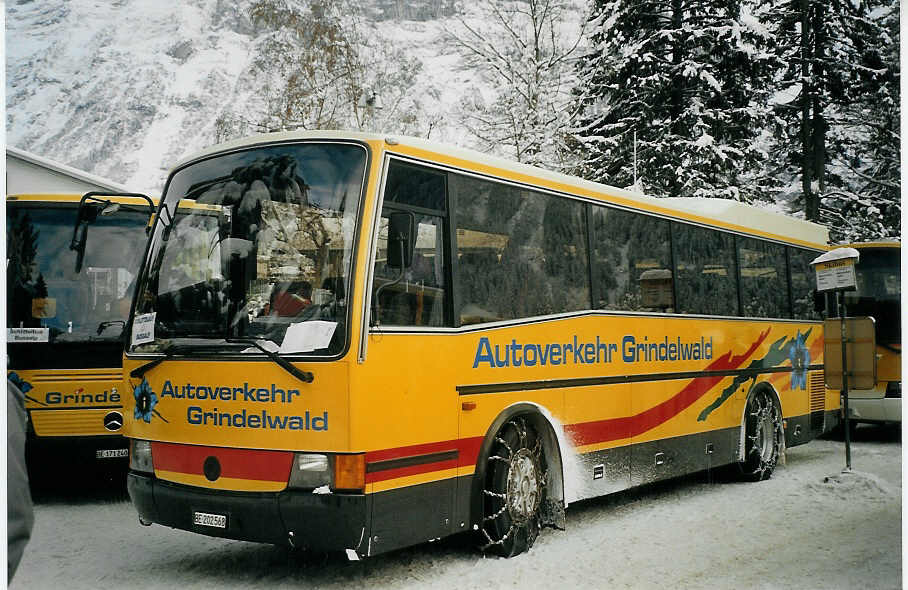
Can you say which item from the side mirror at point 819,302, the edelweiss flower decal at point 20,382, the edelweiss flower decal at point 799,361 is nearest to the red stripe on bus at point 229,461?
the edelweiss flower decal at point 20,382

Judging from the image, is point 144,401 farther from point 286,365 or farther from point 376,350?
point 376,350

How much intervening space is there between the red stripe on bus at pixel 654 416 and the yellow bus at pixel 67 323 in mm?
4012

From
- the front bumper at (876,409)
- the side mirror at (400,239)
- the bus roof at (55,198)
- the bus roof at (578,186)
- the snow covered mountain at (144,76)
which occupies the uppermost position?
the snow covered mountain at (144,76)

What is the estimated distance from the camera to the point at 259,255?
604cm

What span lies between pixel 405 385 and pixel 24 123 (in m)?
29.5

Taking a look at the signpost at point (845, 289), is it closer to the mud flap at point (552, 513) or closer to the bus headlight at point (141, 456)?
the mud flap at point (552, 513)

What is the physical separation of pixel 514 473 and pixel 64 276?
4.93m

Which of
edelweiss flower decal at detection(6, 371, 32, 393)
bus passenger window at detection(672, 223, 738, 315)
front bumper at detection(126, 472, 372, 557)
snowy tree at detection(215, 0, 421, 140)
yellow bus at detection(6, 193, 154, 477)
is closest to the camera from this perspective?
front bumper at detection(126, 472, 372, 557)

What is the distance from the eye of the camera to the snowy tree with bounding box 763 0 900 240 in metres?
16.2

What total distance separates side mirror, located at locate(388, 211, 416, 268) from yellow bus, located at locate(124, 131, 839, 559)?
2cm

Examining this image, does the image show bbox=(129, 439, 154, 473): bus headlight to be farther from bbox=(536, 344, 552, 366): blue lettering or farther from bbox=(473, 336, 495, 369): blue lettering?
bbox=(536, 344, 552, 366): blue lettering

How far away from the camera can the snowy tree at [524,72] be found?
2073 centimetres

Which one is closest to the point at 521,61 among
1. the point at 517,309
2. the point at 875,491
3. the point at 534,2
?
the point at 534,2

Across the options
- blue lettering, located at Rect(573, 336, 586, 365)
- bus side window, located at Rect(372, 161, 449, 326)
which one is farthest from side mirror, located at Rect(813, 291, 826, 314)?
bus side window, located at Rect(372, 161, 449, 326)
